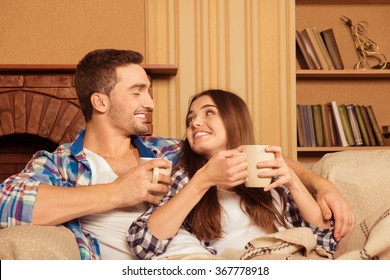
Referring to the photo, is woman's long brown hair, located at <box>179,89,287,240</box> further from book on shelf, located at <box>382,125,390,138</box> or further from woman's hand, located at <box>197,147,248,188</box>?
book on shelf, located at <box>382,125,390,138</box>

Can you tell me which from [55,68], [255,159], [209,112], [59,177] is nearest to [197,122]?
[209,112]

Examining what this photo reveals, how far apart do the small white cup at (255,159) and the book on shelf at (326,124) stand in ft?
5.52

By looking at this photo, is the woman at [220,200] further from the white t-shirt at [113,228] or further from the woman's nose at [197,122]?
the white t-shirt at [113,228]

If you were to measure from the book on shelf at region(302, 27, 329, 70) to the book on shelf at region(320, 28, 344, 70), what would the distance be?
4 cm

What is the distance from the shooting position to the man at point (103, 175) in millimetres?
1499

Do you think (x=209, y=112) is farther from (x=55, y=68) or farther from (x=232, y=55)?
(x=232, y=55)

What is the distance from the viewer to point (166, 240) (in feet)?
4.74

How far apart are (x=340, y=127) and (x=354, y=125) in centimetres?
8

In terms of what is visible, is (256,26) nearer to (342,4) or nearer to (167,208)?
(342,4)

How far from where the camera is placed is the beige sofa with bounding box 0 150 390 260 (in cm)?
126

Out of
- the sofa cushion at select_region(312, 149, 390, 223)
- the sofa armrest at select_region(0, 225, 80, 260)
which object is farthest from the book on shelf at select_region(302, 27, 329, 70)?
the sofa armrest at select_region(0, 225, 80, 260)

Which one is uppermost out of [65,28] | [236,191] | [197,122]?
[65,28]
